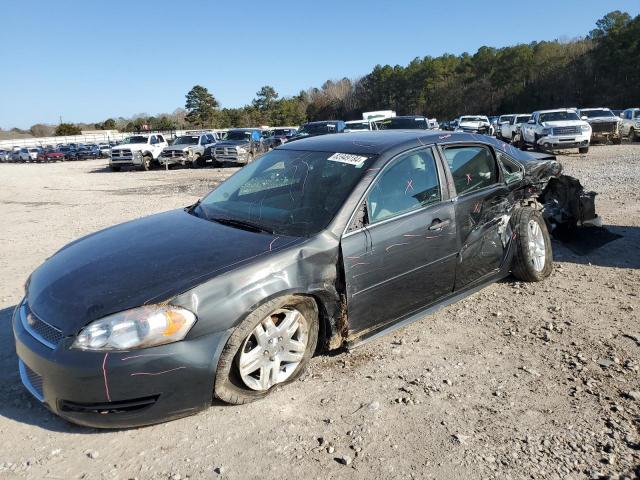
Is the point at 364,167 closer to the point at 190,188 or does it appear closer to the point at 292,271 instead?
the point at 292,271

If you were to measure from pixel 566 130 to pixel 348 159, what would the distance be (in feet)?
63.0

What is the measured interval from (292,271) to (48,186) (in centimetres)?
1761

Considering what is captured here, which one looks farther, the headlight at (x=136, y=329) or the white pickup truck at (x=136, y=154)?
the white pickup truck at (x=136, y=154)

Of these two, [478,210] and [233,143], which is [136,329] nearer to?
[478,210]

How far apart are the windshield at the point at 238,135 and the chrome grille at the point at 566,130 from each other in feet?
46.2

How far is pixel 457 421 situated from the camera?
9.05 feet

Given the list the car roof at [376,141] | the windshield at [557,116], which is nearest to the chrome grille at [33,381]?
the car roof at [376,141]

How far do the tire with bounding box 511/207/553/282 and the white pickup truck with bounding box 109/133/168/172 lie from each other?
76.6 feet

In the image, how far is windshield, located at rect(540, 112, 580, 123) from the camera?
21078 mm

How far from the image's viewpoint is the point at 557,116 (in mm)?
21281

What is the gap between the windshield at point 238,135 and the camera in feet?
81.7

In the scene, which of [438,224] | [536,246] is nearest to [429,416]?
[438,224]

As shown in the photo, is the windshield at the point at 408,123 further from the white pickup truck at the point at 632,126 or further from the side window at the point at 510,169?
the side window at the point at 510,169

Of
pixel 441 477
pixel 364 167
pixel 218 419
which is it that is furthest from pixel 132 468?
pixel 364 167
